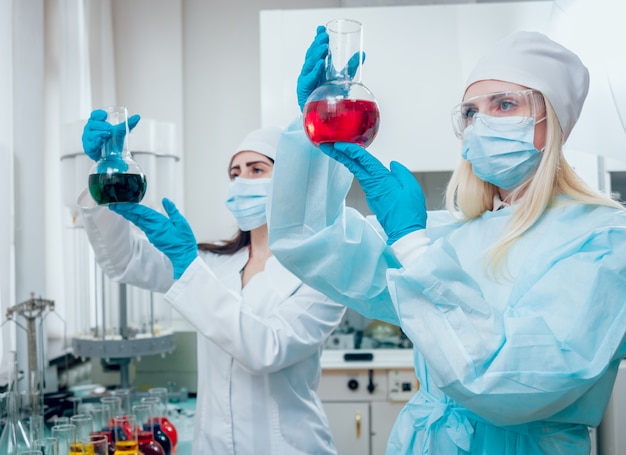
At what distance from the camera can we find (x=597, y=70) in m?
1.83

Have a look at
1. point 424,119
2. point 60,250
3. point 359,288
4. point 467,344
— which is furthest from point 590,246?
point 60,250

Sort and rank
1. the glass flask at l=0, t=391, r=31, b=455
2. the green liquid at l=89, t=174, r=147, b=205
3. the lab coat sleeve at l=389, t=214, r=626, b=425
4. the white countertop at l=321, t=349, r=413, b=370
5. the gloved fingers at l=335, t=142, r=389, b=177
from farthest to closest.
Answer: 1. the white countertop at l=321, t=349, r=413, b=370
2. the glass flask at l=0, t=391, r=31, b=455
3. the green liquid at l=89, t=174, r=147, b=205
4. the gloved fingers at l=335, t=142, r=389, b=177
5. the lab coat sleeve at l=389, t=214, r=626, b=425

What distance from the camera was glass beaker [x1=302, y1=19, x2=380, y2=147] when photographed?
957 mm

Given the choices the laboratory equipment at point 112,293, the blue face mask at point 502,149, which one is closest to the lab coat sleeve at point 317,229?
the blue face mask at point 502,149

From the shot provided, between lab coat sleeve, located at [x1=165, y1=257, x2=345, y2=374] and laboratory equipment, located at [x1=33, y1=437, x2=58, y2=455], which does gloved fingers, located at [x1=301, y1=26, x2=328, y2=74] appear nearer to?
lab coat sleeve, located at [x1=165, y1=257, x2=345, y2=374]

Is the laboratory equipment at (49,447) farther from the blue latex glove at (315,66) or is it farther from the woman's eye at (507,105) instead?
the woman's eye at (507,105)

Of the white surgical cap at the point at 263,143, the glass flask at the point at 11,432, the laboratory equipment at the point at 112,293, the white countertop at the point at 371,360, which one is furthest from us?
the white countertop at the point at 371,360

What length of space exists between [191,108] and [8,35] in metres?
1.42

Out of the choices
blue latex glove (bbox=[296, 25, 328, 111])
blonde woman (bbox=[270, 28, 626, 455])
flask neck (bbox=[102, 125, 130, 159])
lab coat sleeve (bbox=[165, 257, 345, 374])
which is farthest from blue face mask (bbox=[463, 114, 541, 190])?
flask neck (bbox=[102, 125, 130, 159])

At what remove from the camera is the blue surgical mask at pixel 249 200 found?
162 centimetres

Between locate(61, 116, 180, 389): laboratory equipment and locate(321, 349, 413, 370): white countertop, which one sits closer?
locate(61, 116, 180, 389): laboratory equipment

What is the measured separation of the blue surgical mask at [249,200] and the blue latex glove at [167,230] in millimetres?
243

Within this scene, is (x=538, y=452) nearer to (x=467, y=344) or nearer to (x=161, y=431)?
(x=467, y=344)

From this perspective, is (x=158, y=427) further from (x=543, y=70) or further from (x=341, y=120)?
(x=543, y=70)
